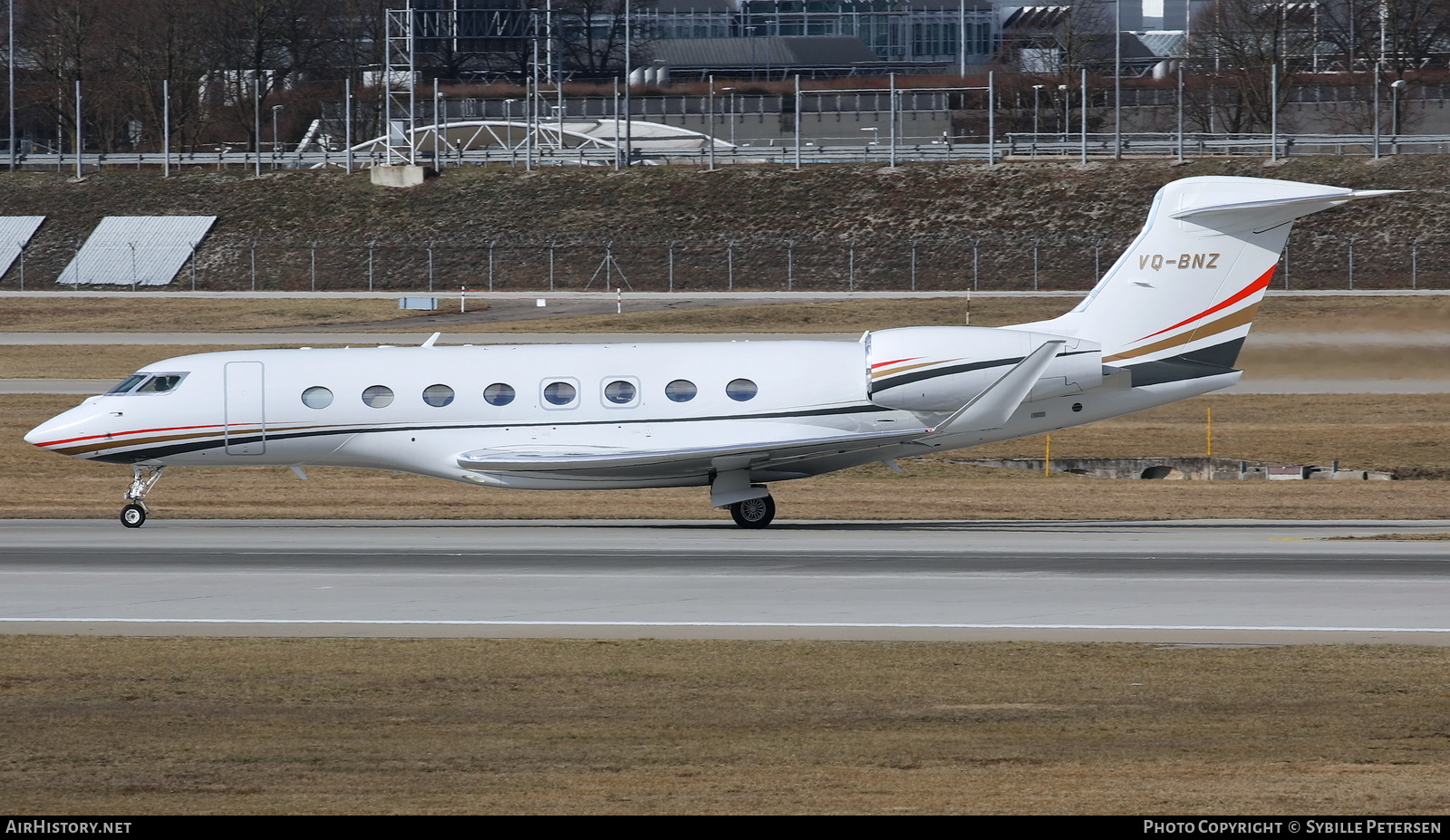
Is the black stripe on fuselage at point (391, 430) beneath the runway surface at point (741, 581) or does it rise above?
above

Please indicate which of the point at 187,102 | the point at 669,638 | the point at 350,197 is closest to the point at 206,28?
the point at 187,102

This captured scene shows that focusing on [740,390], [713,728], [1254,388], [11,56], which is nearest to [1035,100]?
[1254,388]

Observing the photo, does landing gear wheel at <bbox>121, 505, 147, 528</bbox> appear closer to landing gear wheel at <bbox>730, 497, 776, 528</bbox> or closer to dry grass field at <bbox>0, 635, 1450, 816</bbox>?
landing gear wheel at <bbox>730, 497, 776, 528</bbox>

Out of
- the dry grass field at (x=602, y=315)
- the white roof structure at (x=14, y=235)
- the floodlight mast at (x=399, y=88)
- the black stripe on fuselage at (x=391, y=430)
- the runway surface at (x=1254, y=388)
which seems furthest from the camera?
the floodlight mast at (x=399, y=88)

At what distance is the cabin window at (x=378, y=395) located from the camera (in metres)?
25.9

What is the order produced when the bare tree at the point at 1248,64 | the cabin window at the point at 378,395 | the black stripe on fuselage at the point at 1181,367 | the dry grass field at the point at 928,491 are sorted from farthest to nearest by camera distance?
the bare tree at the point at 1248,64, the dry grass field at the point at 928,491, the cabin window at the point at 378,395, the black stripe on fuselage at the point at 1181,367

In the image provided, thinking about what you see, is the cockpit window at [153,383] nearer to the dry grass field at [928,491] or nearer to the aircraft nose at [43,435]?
the aircraft nose at [43,435]

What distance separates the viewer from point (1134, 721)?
12586mm

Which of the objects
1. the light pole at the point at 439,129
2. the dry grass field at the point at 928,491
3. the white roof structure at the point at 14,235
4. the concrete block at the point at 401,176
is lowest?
the dry grass field at the point at 928,491

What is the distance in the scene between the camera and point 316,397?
26078mm

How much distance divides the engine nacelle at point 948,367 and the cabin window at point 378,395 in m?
7.58

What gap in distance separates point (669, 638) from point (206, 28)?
10289 cm

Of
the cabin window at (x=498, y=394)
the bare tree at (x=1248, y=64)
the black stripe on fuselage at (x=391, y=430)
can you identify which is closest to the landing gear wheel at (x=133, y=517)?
the black stripe on fuselage at (x=391, y=430)

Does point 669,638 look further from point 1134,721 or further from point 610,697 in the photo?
point 1134,721
